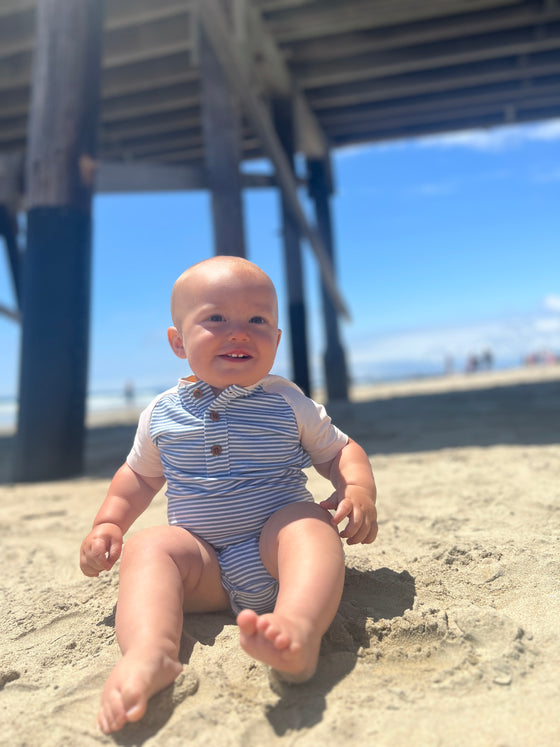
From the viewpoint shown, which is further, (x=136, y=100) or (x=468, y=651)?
(x=136, y=100)

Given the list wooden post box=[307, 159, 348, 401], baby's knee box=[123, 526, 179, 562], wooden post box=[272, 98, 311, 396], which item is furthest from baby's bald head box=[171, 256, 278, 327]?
wooden post box=[307, 159, 348, 401]

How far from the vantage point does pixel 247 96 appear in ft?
16.9

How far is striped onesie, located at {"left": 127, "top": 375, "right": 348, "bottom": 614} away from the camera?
1.57 metres

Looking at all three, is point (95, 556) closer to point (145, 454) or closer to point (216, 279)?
point (145, 454)

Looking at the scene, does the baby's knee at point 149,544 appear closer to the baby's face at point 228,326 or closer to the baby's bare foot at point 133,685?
the baby's bare foot at point 133,685

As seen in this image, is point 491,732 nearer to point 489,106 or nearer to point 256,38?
point 256,38

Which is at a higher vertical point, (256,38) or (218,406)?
(256,38)

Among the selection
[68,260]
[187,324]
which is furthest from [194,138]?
[187,324]

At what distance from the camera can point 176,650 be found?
1.26 metres

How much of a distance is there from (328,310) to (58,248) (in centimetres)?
562

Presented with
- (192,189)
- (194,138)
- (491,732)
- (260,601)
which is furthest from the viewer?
(194,138)

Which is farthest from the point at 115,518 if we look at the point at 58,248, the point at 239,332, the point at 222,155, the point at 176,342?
the point at 222,155

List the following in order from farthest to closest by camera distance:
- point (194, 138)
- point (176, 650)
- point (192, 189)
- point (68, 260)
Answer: point (194, 138) → point (192, 189) → point (68, 260) → point (176, 650)

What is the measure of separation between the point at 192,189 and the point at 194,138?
4.22 meters
